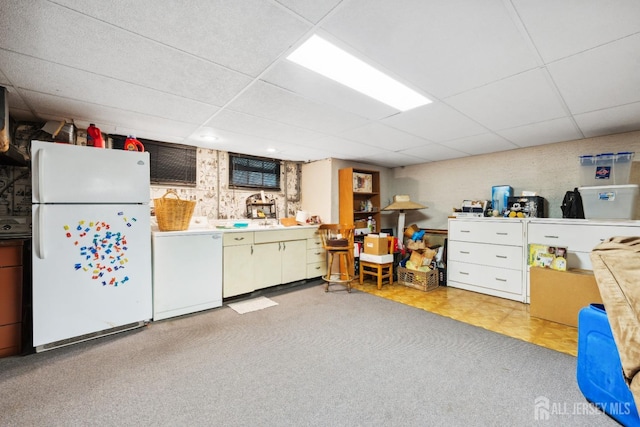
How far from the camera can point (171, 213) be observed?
2943 millimetres

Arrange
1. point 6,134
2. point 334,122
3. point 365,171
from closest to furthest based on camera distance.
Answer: point 6,134 → point 334,122 → point 365,171

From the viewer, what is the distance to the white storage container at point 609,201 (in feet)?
9.09

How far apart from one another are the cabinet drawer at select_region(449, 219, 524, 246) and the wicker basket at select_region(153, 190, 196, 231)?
3.73 meters

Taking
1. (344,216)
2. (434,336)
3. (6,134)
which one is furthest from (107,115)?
(434,336)

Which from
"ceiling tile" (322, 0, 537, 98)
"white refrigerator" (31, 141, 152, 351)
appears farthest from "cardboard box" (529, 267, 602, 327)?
"white refrigerator" (31, 141, 152, 351)

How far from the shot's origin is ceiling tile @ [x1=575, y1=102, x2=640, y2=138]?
94.8 inches

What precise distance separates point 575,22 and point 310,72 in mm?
1401

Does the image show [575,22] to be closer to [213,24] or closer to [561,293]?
[213,24]

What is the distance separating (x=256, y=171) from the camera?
14.5ft

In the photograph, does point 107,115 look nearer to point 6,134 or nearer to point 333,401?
point 6,134

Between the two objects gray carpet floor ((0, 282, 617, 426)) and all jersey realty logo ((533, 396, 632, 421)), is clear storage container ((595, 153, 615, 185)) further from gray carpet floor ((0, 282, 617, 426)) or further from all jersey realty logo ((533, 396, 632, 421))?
all jersey realty logo ((533, 396, 632, 421))

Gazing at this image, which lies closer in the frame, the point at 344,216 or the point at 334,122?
the point at 334,122

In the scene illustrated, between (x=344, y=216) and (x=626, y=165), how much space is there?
3.44 m

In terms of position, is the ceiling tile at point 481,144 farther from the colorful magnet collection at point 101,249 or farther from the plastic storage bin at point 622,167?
the colorful magnet collection at point 101,249
